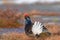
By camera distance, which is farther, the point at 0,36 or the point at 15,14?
the point at 15,14

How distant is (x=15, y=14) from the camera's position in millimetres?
13578

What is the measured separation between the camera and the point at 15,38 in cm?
958

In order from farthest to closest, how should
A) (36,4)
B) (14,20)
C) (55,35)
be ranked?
(36,4)
(14,20)
(55,35)

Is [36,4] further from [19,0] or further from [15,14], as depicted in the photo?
[15,14]

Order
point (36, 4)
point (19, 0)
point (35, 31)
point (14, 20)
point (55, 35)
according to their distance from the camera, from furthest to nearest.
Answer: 1. point (19, 0)
2. point (36, 4)
3. point (14, 20)
4. point (55, 35)
5. point (35, 31)

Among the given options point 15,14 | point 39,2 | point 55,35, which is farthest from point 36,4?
point 55,35

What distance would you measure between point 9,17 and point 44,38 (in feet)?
13.5

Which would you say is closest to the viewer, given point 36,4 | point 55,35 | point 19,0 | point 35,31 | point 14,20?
point 35,31

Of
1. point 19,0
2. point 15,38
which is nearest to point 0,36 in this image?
point 15,38

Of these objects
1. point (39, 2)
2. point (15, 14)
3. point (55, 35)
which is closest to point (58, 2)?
point (39, 2)

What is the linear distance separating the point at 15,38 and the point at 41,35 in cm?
68

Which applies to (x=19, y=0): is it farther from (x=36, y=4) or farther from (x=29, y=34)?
(x=29, y=34)

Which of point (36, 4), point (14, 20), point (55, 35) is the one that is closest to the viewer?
point (55, 35)

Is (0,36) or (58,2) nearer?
(0,36)
